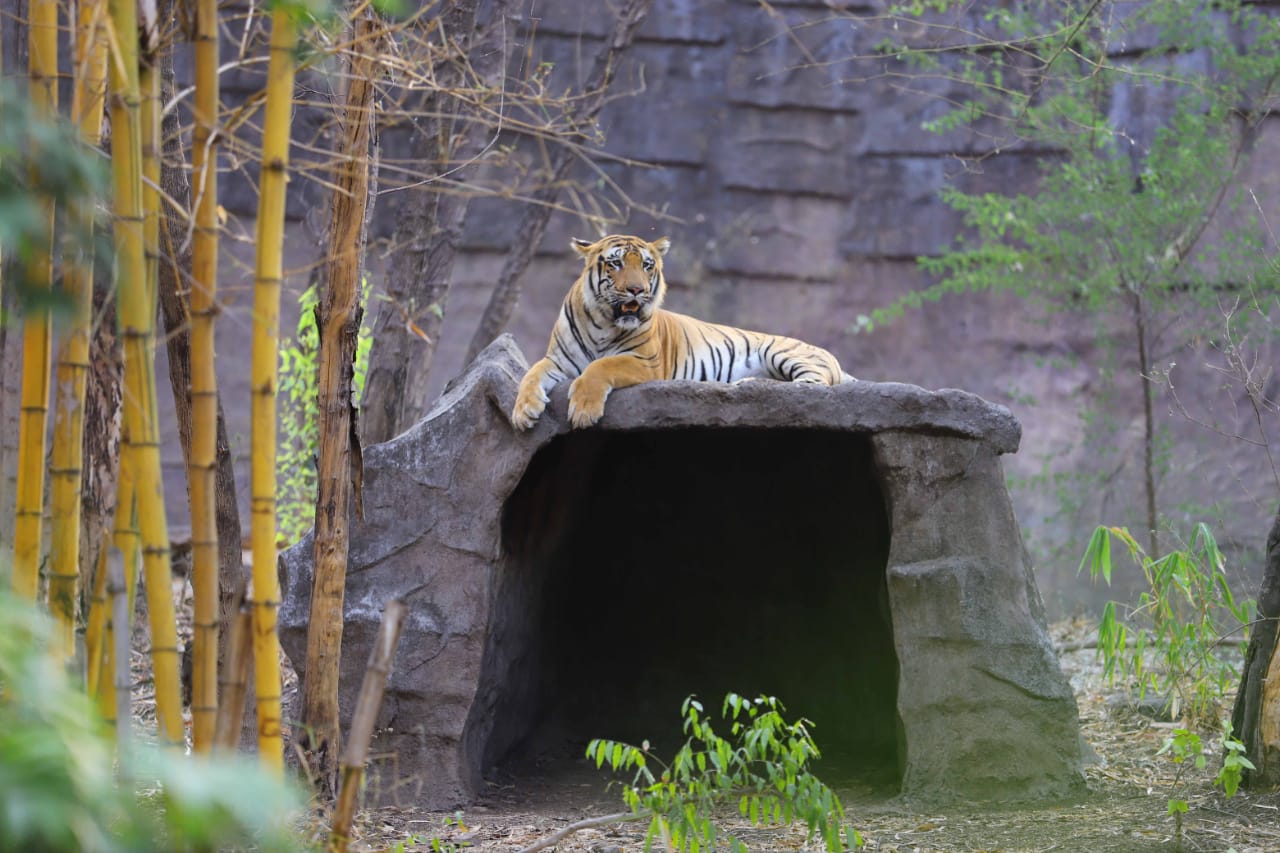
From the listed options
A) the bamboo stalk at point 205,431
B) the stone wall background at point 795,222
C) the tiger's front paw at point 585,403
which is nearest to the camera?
the bamboo stalk at point 205,431

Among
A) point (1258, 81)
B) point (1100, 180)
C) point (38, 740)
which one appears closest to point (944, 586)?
point (38, 740)

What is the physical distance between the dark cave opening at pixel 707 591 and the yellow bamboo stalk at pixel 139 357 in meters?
3.56

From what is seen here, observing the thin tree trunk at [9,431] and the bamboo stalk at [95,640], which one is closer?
the bamboo stalk at [95,640]

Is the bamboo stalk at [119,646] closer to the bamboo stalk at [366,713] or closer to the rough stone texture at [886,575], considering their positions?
the bamboo stalk at [366,713]

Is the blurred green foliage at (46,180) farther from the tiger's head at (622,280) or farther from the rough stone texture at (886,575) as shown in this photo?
the tiger's head at (622,280)

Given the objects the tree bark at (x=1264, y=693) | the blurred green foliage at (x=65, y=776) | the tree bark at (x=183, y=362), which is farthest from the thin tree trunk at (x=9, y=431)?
the tree bark at (x=1264, y=693)

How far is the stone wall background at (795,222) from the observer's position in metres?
9.81

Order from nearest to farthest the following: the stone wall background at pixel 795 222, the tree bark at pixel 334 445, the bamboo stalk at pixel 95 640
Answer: the bamboo stalk at pixel 95 640 < the tree bark at pixel 334 445 < the stone wall background at pixel 795 222

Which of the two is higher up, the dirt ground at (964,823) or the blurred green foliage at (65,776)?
the blurred green foliage at (65,776)

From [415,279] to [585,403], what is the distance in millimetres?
2113

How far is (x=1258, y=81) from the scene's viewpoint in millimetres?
8266

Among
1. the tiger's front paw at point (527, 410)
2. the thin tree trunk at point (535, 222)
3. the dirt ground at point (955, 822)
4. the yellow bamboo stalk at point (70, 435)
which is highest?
the thin tree trunk at point (535, 222)

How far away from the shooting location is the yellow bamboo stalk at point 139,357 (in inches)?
72.5

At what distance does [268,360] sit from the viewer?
198 centimetres
